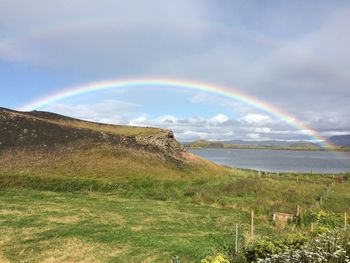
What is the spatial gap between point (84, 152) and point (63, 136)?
5.35 m

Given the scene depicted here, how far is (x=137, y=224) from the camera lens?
2355 centimetres

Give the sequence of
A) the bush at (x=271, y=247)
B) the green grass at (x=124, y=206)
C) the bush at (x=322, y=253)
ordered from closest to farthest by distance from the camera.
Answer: the bush at (x=322, y=253) → the bush at (x=271, y=247) → the green grass at (x=124, y=206)

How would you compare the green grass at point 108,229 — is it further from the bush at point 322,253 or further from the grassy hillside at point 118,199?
the bush at point 322,253

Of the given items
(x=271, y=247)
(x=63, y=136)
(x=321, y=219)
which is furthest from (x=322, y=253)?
(x=63, y=136)

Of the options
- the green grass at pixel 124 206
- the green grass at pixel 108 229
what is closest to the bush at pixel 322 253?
the green grass at pixel 124 206

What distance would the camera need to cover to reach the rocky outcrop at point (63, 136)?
175ft

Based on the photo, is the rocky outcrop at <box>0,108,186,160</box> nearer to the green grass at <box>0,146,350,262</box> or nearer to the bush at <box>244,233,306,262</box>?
the green grass at <box>0,146,350,262</box>

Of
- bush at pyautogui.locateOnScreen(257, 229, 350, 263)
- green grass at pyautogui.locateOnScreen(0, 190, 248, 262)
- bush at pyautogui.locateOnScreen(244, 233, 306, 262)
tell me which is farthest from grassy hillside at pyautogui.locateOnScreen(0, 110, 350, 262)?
bush at pyautogui.locateOnScreen(257, 229, 350, 263)

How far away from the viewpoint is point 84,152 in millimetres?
52250

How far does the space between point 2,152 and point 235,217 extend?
110ft

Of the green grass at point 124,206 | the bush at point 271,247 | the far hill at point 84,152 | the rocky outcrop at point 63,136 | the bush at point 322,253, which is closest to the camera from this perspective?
the bush at point 322,253

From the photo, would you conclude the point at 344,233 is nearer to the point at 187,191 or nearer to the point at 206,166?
the point at 187,191

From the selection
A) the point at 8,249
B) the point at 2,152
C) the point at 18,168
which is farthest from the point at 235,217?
the point at 2,152

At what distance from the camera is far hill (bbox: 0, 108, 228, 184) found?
4684 centimetres
